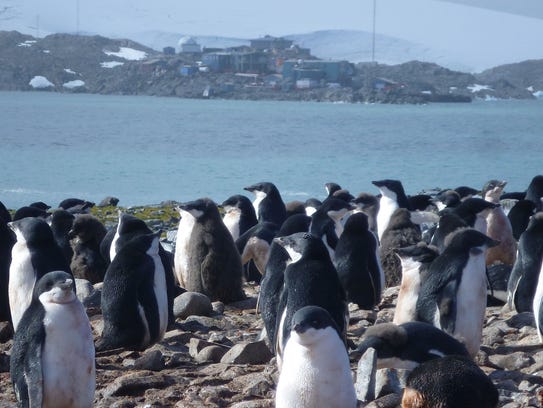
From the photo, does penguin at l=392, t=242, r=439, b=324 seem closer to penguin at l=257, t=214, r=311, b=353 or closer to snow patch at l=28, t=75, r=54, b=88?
penguin at l=257, t=214, r=311, b=353

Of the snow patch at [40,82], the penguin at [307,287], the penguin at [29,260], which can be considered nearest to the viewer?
the penguin at [307,287]

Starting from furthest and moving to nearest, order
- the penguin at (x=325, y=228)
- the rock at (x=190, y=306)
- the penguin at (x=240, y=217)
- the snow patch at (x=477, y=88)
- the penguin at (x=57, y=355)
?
the snow patch at (x=477, y=88), the penguin at (x=240, y=217), the penguin at (x=325, y=228), the rock at (x=190, y=306), the penguin at (x=57, y=355)

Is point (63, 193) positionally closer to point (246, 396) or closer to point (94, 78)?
point (246, 396)

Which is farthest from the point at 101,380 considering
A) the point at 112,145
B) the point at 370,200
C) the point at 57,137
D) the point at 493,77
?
the point at 493,77

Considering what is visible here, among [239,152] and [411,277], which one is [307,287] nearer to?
[411,277]

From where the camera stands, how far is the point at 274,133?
186ft

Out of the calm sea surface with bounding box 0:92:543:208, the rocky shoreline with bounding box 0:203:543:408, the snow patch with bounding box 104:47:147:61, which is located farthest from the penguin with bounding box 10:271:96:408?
the snow patch with bounding box 104:47:147:61

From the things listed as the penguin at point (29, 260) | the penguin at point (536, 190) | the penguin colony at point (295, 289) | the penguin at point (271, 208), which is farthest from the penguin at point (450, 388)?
the penguin at point (536, 190)

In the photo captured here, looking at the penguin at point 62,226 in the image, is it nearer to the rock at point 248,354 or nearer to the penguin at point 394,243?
the penguin at point 394,243

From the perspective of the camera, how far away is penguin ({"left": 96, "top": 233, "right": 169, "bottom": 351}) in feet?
19.8

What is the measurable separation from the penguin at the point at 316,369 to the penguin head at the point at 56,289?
3.28ft

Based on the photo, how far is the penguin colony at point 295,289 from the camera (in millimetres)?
4418

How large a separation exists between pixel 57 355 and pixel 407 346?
1.56 meters

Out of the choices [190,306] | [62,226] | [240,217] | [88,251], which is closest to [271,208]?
[240,217]
